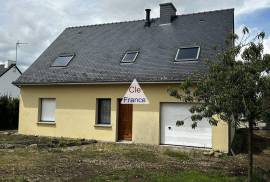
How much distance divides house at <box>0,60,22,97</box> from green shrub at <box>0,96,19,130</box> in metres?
9.70

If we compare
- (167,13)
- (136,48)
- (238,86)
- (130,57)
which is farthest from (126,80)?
(238,86)

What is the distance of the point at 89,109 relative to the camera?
18.5m

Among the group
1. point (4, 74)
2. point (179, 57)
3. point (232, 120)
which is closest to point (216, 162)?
point (232, 120)

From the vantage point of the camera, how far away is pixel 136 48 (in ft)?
62.9

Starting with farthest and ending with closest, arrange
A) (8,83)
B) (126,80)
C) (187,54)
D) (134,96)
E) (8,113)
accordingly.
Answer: (8,83) < (8,113) < (187,54) < (126,80) < (134,96)

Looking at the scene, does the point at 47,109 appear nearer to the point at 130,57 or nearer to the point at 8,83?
the point at 130,57

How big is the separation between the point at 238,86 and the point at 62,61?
1404cm

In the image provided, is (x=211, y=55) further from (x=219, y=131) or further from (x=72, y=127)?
(x=72, y=127)

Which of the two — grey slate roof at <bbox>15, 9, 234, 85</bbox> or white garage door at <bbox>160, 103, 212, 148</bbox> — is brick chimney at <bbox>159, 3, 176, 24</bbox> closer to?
grey slate roof at <bbox>15, 9, 234, 85</bbox>

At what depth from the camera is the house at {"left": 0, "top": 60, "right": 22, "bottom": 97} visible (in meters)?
35.3

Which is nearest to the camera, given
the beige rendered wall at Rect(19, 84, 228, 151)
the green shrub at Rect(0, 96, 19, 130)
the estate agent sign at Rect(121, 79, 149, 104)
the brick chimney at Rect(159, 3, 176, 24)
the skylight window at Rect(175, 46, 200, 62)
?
the estate agent sign at Rect(121, 79, 149, 104)

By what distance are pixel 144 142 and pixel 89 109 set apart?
11.3 feet

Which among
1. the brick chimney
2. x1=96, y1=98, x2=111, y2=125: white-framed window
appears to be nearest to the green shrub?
x1=96, y1=98, x2=111, y2=125: white-framed window

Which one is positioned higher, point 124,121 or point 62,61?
point 62,61
